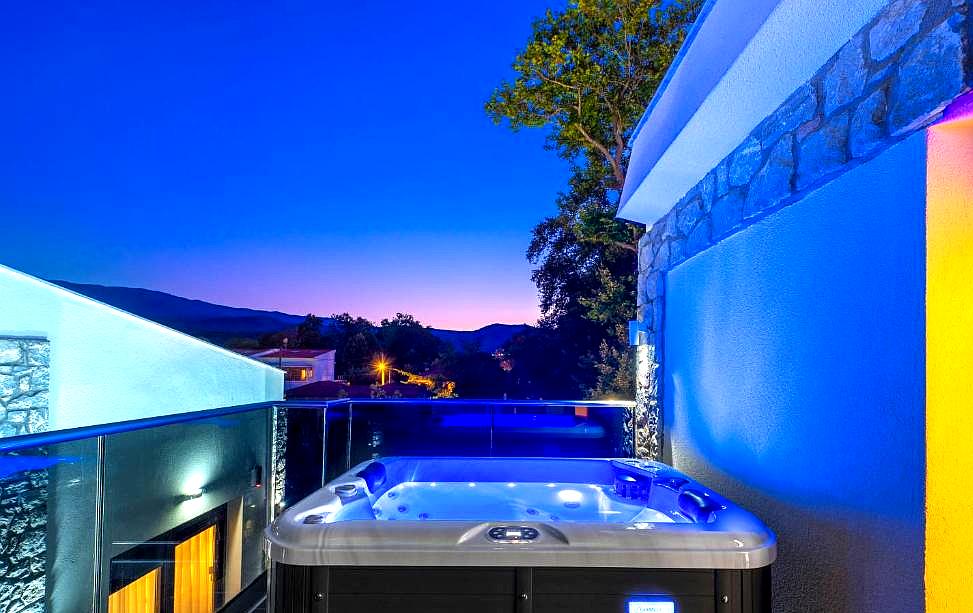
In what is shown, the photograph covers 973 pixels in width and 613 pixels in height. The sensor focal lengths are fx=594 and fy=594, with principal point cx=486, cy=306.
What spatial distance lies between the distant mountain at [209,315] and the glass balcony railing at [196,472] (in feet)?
49.2

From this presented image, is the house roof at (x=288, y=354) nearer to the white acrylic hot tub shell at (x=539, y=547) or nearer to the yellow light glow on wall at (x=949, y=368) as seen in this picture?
the white acrylic hot tub shell at (x=539, y=547)

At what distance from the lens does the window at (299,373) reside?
18.8 metres

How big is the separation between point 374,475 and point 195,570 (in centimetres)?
519

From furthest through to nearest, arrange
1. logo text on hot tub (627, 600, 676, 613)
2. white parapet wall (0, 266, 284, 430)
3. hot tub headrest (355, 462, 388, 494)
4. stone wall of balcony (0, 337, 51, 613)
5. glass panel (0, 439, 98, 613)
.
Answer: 1. white parapet wall (0, 266, 284, 430)
2. stone wall of balcony (0, 337, 51, 613)
3. glass panel (0, 439, 98, 613)
4. hot tub headrest (355, 462, 388, 494)
5. logo text on hot tub (627, 600, 676, 613)

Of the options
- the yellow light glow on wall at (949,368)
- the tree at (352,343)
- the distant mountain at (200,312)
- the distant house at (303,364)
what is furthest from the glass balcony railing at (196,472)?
the distant mountain at (200,312)

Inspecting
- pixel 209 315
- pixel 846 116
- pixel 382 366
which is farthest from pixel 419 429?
pixel 209 315

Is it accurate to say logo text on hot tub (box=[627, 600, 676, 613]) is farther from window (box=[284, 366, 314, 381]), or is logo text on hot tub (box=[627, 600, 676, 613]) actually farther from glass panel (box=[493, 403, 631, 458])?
window (box=[284, 366, 314, 381])

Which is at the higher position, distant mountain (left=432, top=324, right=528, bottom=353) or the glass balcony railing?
distant mountain (left=432, top=324, right=528, bottom=353)

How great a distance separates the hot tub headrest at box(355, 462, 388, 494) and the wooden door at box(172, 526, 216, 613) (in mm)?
4284

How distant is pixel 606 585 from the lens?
1.67 m

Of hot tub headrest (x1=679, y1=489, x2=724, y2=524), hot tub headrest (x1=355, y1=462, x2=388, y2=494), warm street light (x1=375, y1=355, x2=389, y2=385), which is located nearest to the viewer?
hot tub headrest (x1=679, y1=489, x2=724, y2=524)

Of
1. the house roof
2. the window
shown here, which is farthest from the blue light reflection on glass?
the window

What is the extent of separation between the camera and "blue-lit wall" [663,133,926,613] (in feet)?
4.51

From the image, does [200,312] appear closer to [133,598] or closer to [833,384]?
[133,598]
